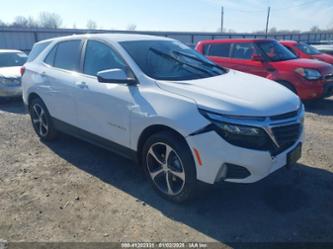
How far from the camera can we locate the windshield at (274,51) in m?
7.75

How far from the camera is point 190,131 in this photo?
280 centimetres

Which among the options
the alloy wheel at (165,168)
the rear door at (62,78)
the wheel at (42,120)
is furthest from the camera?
the wheel at (42,120)

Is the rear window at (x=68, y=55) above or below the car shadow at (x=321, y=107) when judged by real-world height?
above

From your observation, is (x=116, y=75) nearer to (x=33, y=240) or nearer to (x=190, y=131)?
(x=190, y=131)

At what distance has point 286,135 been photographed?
9.58ft

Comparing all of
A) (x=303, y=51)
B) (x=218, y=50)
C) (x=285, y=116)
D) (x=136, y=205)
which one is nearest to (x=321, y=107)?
(x=218, y=50)

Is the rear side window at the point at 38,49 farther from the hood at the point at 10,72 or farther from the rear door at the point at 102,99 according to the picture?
the hood at the point at 10,72

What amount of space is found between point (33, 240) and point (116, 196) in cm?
100

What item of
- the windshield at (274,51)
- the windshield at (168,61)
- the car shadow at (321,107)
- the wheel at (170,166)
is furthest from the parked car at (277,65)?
the wheel at (170,166)

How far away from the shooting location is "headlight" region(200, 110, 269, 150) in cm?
269

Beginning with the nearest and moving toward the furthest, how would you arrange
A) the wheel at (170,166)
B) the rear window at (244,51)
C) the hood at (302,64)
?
the wheel at (170,166) → the hood at (302,64) → the rear window at (244,51)

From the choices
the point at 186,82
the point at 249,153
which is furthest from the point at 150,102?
the point at 249,153

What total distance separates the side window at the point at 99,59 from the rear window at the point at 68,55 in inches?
9.1

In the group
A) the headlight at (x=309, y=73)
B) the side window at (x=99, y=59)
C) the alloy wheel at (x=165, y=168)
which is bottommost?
the alloy wheel at (x=165, y=168)
